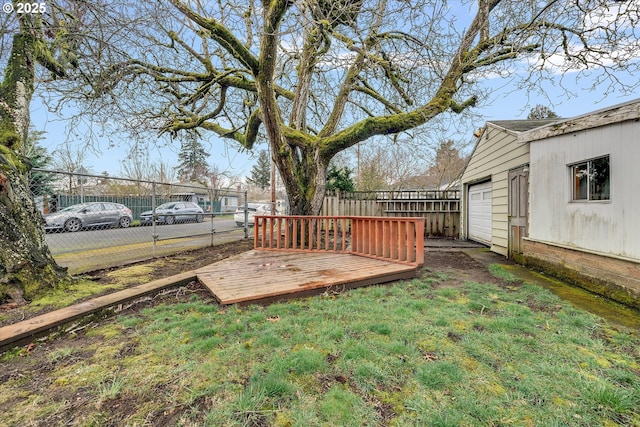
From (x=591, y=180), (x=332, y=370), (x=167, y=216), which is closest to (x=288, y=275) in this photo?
(x=332, y=370)

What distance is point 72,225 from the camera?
12.8 feet

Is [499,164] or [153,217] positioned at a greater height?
[499,164]

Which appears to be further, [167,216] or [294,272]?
[167,216]

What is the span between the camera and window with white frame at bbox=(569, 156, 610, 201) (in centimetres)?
361

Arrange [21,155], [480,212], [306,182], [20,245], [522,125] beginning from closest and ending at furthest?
1. [20,245]
2. [21,155]
3. [522,125]
4. [306,182]
5. [480,212]

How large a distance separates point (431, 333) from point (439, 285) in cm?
170

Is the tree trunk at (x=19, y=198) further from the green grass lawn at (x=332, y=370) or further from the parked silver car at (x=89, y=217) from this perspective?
the green grass lawn at (x=332, y=370)

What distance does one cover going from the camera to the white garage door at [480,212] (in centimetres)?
754

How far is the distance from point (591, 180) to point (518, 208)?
1.81 metres

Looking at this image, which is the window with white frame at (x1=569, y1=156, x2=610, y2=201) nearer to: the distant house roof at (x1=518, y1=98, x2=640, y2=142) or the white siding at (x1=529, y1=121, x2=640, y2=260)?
the white siding at (x1=529, y1=121, x2=640, y2=260)

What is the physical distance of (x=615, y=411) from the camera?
1.49 metres

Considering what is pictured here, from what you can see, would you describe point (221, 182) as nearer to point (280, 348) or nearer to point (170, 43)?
point (170, 43)

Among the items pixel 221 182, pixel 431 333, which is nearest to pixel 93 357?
pixel 431 333

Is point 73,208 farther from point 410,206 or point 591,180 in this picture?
point 410,206
